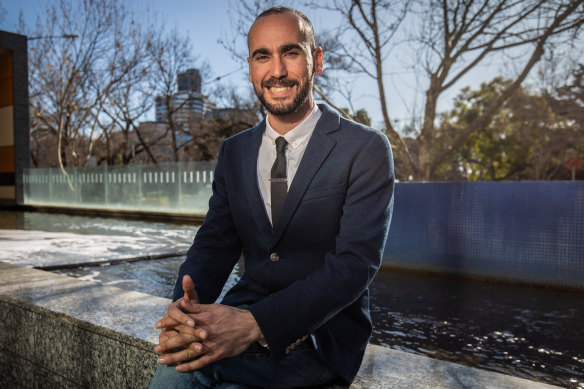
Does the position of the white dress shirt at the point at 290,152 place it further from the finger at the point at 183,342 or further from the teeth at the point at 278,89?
the finger at the point at 183,342

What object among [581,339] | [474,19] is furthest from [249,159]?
[474,19]

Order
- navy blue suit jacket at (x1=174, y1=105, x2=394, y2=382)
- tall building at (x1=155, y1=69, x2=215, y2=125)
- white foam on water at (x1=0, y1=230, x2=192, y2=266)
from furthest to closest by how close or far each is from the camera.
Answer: tall building at (x1=155, y1=69, x2=215, y2=125)
white foam on water at (x1=0, y1=230, x2=192, y2=266)
navy blue suit jacket at (x1=174, y1=105, x2=394, y2=382)

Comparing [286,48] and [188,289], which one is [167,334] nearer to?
[188,289]

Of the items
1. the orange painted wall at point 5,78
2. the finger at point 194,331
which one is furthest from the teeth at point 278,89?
the orange painted wall at point 5,78

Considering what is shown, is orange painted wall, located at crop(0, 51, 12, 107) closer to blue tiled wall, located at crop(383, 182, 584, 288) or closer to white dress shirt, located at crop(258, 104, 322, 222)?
blue tiled wall, located at crop(383, 182, 584, 288)

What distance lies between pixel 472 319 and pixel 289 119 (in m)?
3.57

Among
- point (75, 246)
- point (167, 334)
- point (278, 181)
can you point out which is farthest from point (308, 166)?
point (75, 246)

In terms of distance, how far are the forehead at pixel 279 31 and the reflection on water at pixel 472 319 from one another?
2.76 metres

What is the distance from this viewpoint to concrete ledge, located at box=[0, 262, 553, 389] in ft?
5.80

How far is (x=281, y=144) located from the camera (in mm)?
1704

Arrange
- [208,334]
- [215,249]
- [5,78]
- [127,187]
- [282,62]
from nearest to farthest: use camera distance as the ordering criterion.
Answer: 1. [208,334]
2. [282,62]
3. [215,249]
4. [127,187]
5. [5,78]

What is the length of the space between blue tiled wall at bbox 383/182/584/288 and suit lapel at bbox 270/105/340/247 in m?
5.43

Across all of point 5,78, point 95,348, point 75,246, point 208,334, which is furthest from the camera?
point 5,78

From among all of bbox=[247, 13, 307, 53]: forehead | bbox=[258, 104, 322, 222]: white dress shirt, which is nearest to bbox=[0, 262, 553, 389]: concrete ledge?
bbox=[258, 104, 322, 222]: white dress shirt
